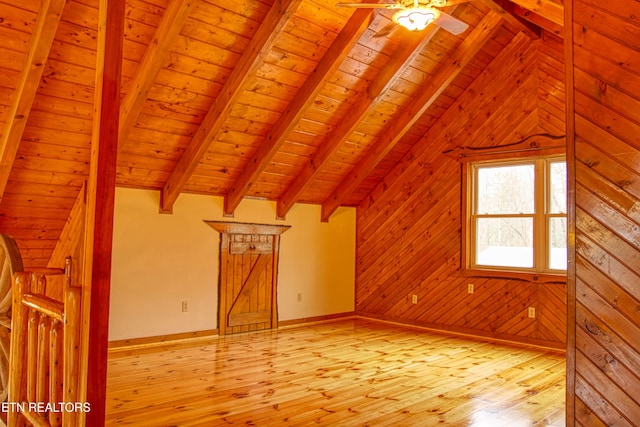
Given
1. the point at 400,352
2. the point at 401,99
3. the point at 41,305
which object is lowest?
the point at 400,352

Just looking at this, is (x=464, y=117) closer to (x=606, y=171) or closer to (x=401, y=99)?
(x=401, y=99)

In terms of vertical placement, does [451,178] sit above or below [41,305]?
above

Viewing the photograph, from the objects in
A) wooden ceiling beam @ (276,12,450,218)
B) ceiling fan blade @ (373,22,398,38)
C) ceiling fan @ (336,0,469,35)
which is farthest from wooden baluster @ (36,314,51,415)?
wooden ceiling beam @ (276,12,450,218)

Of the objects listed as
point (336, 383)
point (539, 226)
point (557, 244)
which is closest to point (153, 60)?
point (336, 383)

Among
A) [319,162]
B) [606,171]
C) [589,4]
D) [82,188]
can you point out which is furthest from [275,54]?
[606,171]

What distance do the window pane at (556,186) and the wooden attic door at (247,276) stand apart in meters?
3.41

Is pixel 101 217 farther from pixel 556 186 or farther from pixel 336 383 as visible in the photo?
pixel 556 186

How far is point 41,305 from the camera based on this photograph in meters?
2.79

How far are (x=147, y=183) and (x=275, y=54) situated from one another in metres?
2.08

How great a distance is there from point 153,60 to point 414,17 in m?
2.05

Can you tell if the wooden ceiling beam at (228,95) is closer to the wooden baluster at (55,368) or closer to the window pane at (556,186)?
the wooden baluster at (55,368)

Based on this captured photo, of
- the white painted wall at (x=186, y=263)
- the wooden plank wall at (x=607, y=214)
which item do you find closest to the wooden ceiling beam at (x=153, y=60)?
the white painted wall at (x=186, y=263)

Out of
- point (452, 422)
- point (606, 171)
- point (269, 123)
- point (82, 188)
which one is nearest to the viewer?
point (606, 171)

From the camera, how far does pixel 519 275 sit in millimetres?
6203
